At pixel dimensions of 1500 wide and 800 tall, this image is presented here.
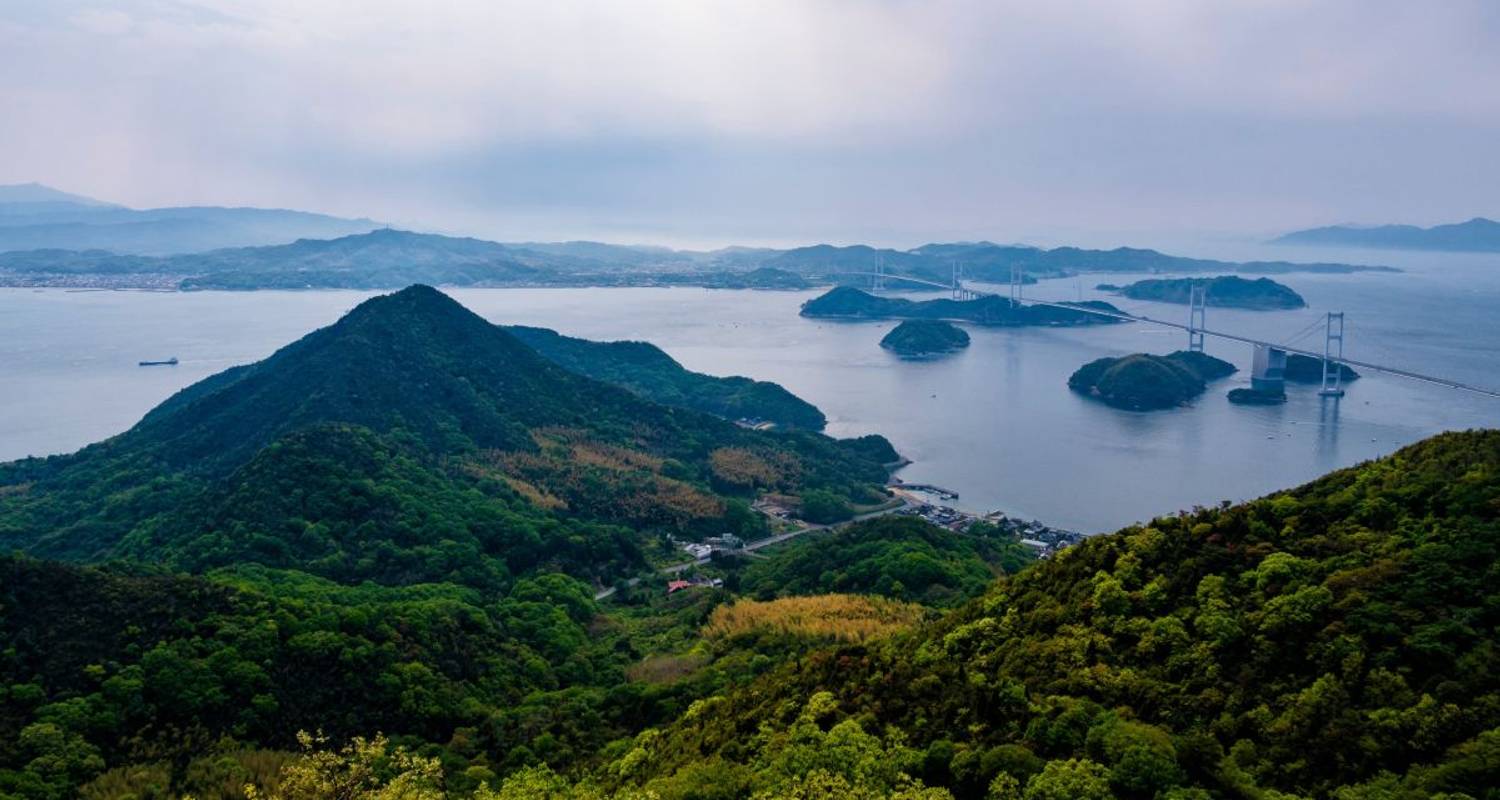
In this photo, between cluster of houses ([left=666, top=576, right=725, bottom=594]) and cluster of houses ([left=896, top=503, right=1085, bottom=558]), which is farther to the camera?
cluster of houses ([left=896, top=503, right=1085, bottom=558])

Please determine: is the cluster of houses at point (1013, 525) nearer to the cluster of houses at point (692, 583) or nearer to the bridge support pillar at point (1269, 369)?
the cluster of houses at point (692, 583)

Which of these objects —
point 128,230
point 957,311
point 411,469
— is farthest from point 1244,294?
point 128,230

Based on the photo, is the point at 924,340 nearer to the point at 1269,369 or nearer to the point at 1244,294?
the point at 1269,369

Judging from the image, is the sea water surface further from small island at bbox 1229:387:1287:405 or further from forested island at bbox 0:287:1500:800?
forested island at bbox 0:287:1500:800

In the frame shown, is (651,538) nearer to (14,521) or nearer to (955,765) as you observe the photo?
(14,521)

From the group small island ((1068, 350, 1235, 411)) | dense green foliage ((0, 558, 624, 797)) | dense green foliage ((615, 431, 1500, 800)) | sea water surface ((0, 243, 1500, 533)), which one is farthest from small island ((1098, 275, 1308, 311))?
dense green foliage ((0, 558, 624, 797))

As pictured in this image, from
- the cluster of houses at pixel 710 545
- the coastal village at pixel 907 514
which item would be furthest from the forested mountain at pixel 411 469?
the coastal village at pixel 907 514
